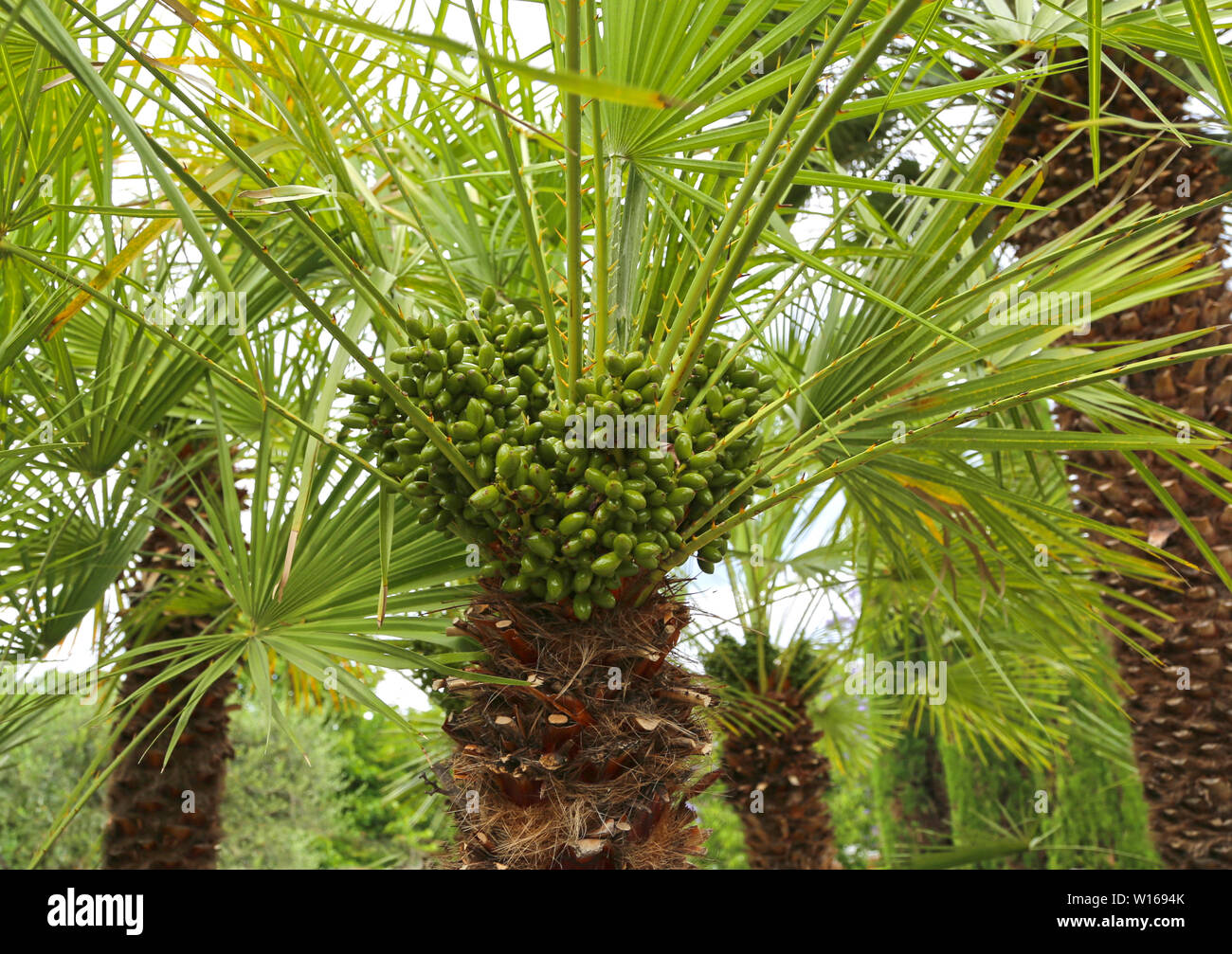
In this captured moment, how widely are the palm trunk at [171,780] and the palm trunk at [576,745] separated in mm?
1943

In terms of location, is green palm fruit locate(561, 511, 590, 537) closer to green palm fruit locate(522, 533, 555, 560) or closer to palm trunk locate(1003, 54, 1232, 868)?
green palm fruit locate(522, 533, 555, 560)

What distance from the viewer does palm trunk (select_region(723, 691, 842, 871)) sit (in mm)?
4504

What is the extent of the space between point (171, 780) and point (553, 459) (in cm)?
270

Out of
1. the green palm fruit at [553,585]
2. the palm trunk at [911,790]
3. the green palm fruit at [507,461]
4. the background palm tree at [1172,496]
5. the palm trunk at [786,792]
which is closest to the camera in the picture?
the green palm fruit at [507,461]

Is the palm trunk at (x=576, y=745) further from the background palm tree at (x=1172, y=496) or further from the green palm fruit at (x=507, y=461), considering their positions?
the background palm tree at (x=1172, y=496)

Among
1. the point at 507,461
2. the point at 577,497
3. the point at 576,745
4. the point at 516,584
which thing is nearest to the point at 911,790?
the point at 576,745

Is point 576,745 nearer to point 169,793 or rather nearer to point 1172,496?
point 169,793

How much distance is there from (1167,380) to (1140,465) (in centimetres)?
180

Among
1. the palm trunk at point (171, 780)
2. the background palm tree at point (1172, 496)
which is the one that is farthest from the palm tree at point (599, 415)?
the palm trunk at point (171, 780)

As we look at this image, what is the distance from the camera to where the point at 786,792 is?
451cm

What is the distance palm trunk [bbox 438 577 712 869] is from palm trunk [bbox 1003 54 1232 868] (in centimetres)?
226

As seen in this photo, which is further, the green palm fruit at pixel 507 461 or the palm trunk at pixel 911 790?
the palm trunk at pixel 911 790

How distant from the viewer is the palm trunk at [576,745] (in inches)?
67.7
